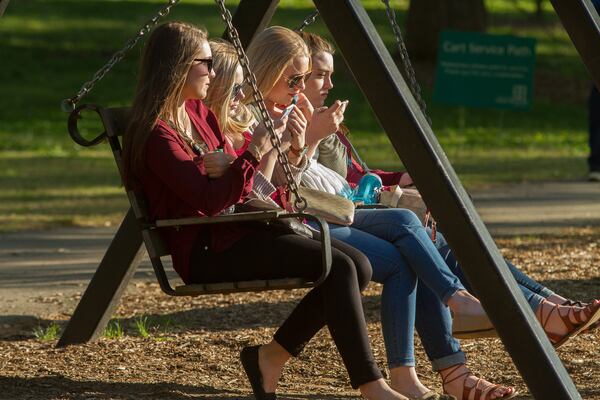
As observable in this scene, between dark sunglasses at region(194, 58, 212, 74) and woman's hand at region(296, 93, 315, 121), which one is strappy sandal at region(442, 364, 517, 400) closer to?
woman's hand at region(296, 93, 315, 121)

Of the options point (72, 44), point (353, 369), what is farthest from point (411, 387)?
point (72, 44)

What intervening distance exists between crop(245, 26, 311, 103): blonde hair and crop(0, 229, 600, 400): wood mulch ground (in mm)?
1157

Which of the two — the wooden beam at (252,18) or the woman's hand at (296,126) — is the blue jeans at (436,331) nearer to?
the woman's hand at (296,126)

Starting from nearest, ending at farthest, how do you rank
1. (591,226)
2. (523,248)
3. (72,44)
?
(523,248), (591,226), (72,44)

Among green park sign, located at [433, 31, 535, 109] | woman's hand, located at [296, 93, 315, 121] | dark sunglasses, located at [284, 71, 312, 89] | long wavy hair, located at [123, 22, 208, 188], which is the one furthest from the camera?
green park sign, located at [433, 31, 535, 109]

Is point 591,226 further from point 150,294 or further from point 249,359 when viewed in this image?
point 249,359

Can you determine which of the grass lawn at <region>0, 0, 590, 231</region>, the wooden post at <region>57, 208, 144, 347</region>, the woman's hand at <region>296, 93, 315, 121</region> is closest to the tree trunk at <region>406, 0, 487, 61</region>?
the grass lawn at <region>0, 0, 590, 231</region>

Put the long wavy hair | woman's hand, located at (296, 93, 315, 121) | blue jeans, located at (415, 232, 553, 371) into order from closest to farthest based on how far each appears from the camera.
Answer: the long wavy hair < blue jeans, located at (415, 232, 553, 371) < woman's hand, located at (296, 93, 315, 121)

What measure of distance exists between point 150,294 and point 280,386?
2266 mm

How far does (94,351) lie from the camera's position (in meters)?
5.91

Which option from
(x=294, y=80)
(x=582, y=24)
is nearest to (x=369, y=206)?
(x=294, y=80)

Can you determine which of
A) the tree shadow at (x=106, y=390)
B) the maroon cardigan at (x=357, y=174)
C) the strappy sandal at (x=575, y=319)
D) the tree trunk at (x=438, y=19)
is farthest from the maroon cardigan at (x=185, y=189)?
the tree trunk at (x=438, y=19)

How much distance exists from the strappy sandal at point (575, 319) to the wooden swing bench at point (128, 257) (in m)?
0.95

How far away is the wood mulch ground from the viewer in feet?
17.1
